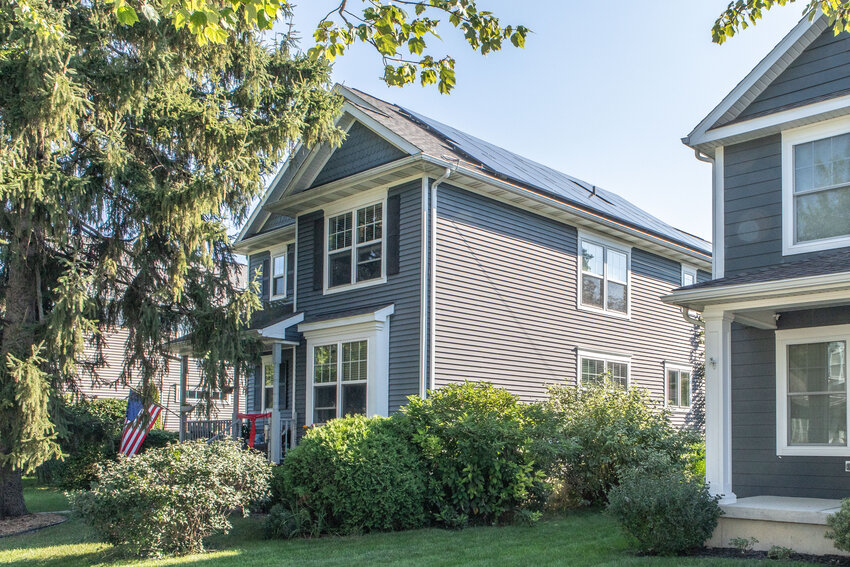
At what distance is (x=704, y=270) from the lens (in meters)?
20.4

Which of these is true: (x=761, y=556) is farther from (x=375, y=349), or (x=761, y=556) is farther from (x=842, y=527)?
(x=375, y=349)

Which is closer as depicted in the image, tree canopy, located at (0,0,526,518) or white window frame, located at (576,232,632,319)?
tree canopy, located at (0,0,526,518)

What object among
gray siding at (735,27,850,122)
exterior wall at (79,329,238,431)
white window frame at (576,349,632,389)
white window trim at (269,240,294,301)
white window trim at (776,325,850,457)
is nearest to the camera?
white window trim at (776,325,850,457)

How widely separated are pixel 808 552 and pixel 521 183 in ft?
28.7

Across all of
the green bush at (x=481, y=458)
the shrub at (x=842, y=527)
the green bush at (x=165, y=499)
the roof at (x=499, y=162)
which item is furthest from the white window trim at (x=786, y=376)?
the green bush at (x=165, y=499)

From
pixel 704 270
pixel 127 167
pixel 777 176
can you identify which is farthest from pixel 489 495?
pixel 704 270

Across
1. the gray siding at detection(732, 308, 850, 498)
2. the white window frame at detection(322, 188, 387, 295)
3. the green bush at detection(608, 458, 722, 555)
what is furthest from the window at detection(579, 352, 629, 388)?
the green bush at detection(608, 458, 722, 555)

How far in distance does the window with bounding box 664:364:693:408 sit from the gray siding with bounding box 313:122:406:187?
29.2 ft

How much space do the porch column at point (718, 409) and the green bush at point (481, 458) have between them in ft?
9.20

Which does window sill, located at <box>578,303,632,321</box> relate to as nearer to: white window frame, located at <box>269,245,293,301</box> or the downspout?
the downspout

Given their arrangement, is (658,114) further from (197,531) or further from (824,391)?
(197,531)

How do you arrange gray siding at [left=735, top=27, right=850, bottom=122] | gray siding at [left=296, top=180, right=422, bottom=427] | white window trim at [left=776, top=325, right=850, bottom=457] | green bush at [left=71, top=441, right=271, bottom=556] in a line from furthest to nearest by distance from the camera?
gray siding at [left=296, top=180, right=422, bottom=427], gray siding at [left=735, top=27, right=850, bottom=122], white window trim at [left=776, top=325, right=850, bottom=457], green bush at [left=71, top=441, right=271, bottom=556]

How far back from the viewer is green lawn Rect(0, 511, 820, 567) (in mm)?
8406

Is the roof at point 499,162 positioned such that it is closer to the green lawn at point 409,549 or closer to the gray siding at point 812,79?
the gray siding at point 812,79
